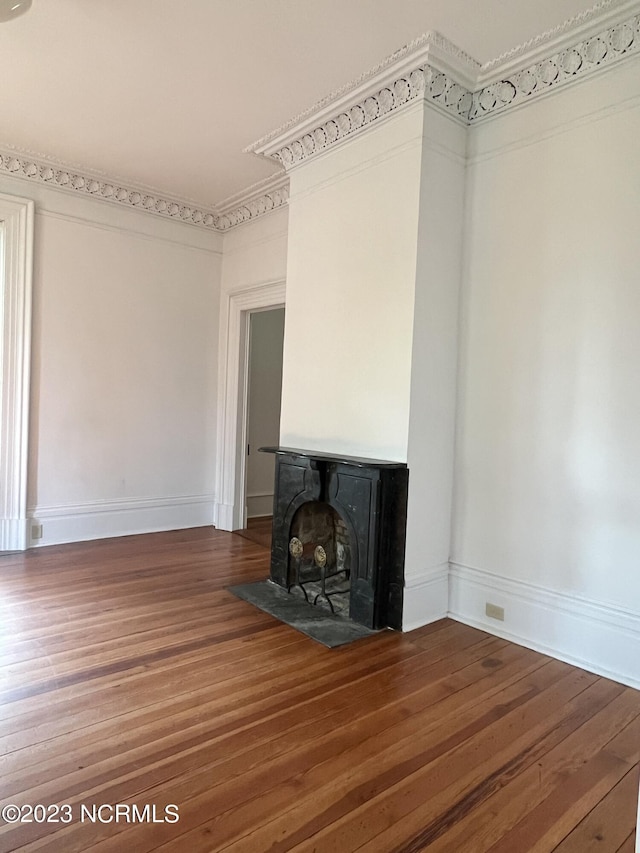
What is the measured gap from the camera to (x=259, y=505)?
6.74 metres

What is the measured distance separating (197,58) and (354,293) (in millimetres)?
1623

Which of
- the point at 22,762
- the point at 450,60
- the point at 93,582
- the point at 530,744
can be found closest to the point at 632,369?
the point at 530,744

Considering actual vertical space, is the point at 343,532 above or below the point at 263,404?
below

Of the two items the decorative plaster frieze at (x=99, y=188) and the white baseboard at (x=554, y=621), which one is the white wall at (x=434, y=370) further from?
the decorative plaster frieze at (x=99, y=188)

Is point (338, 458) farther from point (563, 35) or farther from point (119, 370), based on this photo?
point (119, 370)

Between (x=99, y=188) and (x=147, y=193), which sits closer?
(x=99, y=188)

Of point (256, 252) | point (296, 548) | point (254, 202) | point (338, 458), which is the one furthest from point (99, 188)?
point (296, 548)

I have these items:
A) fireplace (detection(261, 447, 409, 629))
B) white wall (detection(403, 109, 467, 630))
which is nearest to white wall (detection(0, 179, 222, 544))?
fireplace (detection(261, 447, 409, 629))

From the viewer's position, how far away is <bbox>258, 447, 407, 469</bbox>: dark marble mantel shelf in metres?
3.16

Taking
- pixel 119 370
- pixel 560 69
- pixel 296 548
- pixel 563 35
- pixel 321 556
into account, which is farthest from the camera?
pixel 119 370

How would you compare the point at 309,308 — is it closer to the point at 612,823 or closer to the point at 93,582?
the point at 93,582

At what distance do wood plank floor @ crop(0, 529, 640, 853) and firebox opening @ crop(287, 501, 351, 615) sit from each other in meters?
0.50

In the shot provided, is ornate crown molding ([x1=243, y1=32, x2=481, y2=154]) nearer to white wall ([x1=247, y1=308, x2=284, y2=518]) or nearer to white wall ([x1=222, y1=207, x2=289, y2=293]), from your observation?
white wall ([x1=222, y1=207, x2=289, y2=293])

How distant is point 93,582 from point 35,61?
335cm
